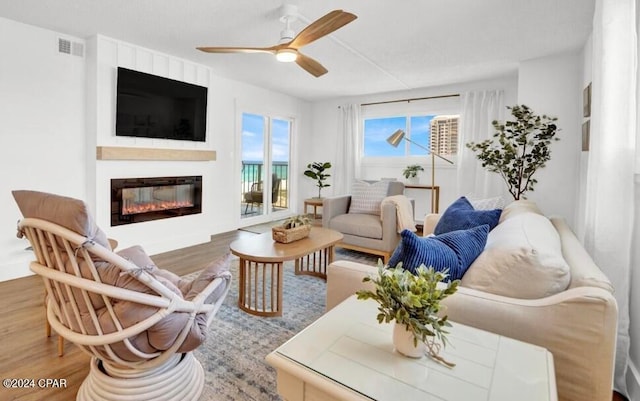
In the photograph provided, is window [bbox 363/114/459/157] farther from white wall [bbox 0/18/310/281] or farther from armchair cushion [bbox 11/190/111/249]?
armchair cushion [bbox 11/190/111/249]

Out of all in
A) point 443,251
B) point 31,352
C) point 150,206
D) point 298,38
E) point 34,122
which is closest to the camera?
point 443,251

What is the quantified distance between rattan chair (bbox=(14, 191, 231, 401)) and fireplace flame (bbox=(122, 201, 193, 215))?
265 centimetres

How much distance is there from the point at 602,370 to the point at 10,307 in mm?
3461

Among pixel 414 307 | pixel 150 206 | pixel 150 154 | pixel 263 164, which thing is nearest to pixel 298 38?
pixel 414 307

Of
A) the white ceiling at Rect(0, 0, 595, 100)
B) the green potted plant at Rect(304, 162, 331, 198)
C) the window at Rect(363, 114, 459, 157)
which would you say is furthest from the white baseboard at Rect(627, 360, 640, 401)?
the green potted plant at Rect(304, 162, 331, 198)

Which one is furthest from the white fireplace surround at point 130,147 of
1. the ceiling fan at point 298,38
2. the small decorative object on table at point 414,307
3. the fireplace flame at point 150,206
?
the small decorative object on table at point 414,307

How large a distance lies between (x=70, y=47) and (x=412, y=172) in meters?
4.77

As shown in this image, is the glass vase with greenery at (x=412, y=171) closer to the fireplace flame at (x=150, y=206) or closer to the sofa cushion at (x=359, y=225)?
the sofa cushion at (x=359, y=225)

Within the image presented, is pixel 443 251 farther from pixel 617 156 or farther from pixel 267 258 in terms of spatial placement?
pixel 267 258

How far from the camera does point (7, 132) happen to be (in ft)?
9.96

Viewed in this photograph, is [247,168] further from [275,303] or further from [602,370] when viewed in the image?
[602,370]

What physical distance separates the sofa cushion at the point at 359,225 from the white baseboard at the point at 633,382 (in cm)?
226

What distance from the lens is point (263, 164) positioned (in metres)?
5.99

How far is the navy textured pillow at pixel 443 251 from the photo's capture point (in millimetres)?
1314
